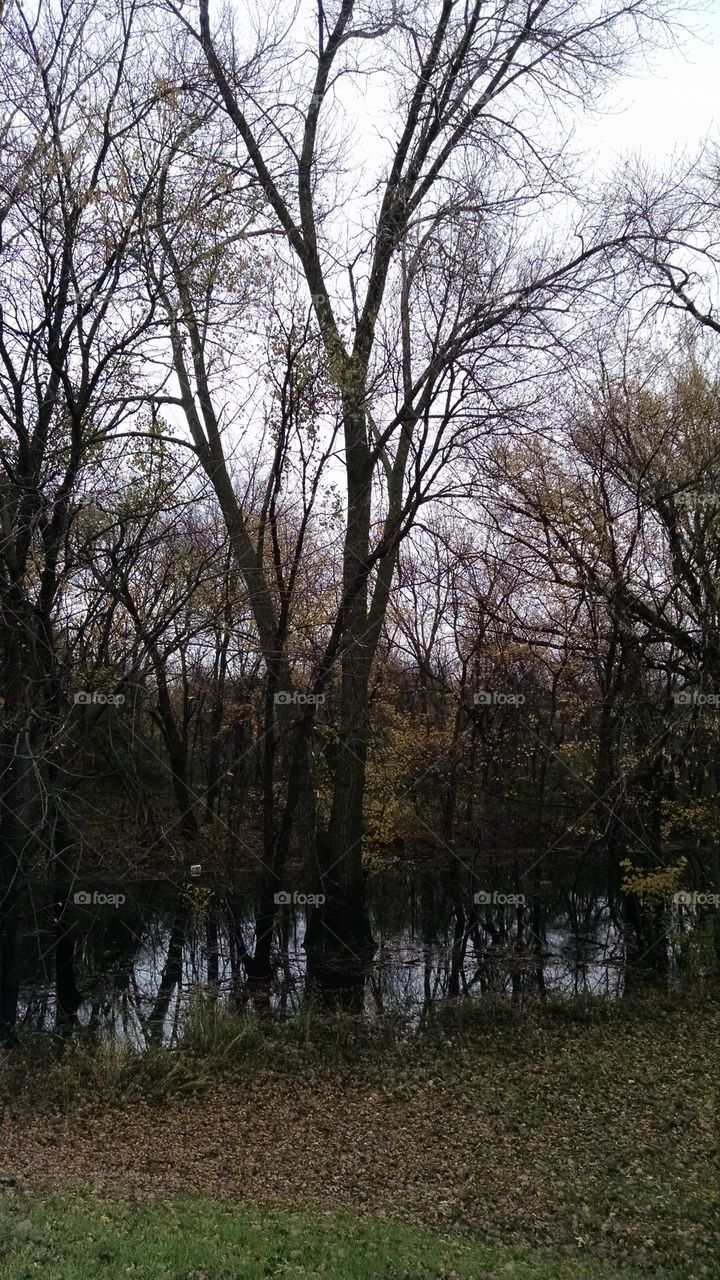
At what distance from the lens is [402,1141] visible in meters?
8.69

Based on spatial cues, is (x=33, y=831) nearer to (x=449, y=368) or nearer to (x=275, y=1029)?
(x=275, y=1029)

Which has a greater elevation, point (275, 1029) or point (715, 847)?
point (715, 847)

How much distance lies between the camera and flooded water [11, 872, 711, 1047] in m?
13.8

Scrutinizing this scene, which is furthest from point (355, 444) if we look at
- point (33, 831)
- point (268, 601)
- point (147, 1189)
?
point (147, 1189)

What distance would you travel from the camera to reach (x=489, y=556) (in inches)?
707

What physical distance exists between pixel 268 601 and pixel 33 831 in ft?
17.3
